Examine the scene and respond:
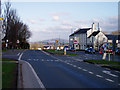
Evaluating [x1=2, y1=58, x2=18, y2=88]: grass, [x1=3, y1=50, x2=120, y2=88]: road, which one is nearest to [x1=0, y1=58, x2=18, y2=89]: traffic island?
Result: [x1=2, y1=58, x2=18, y2=88]: grass

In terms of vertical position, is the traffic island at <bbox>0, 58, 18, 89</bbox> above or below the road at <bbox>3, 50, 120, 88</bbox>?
above

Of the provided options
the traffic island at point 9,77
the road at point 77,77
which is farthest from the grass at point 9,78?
the road at point 77,77

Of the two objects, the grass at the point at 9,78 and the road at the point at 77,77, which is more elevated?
the grass at the point at 9,78

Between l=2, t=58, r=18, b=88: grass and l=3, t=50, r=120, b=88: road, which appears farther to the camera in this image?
l=3, t=50, r=120, b=88: road

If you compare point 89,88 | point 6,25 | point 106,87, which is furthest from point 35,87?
point 6,25

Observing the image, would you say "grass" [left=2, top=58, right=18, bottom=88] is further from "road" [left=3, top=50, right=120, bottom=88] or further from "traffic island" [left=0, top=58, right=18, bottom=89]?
"road" [left=3, top=50, right=120, bottom=88]

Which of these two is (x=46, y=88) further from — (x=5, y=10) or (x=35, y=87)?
(x=5, y=10)

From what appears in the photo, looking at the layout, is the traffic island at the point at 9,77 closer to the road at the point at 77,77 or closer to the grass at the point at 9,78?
the grass at the point at 9,78

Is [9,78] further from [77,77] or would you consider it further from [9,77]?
[77,77]

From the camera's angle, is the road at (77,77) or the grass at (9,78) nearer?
the grass at (9,78)

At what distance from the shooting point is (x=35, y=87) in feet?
36.5

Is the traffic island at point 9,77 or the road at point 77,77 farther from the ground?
the traffic island at point 9,77

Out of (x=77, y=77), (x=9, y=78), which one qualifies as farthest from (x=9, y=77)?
(x=77, y=77)

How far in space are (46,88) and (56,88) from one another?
45cm
